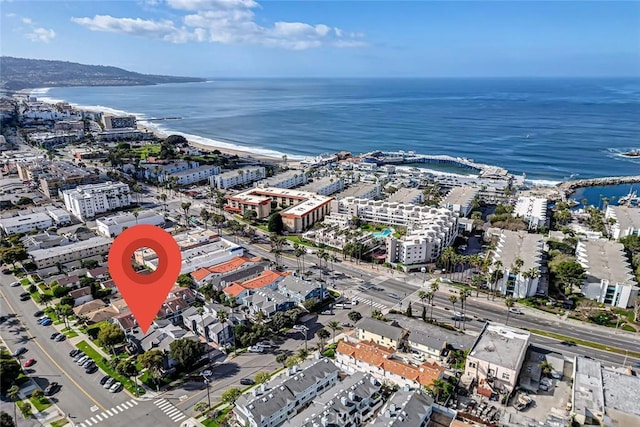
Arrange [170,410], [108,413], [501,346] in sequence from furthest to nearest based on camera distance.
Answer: [501,346]
[170,410]
[108,413]

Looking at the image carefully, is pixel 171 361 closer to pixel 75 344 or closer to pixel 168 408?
pixel 168 408

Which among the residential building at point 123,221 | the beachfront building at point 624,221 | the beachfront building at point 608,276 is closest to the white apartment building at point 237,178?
the residential building at point 123,221

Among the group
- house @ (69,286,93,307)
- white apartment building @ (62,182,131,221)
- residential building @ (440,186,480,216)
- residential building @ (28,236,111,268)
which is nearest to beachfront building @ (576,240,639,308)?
residential building @ (440,186,480,216)

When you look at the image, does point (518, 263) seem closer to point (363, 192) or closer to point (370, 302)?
point (370, 302)

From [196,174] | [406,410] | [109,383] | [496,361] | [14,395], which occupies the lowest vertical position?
[109,383]

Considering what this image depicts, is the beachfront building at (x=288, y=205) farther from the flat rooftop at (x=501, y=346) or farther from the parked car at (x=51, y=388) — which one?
the parked car at (x=51, y=388)

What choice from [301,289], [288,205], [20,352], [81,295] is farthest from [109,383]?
[288,205]
